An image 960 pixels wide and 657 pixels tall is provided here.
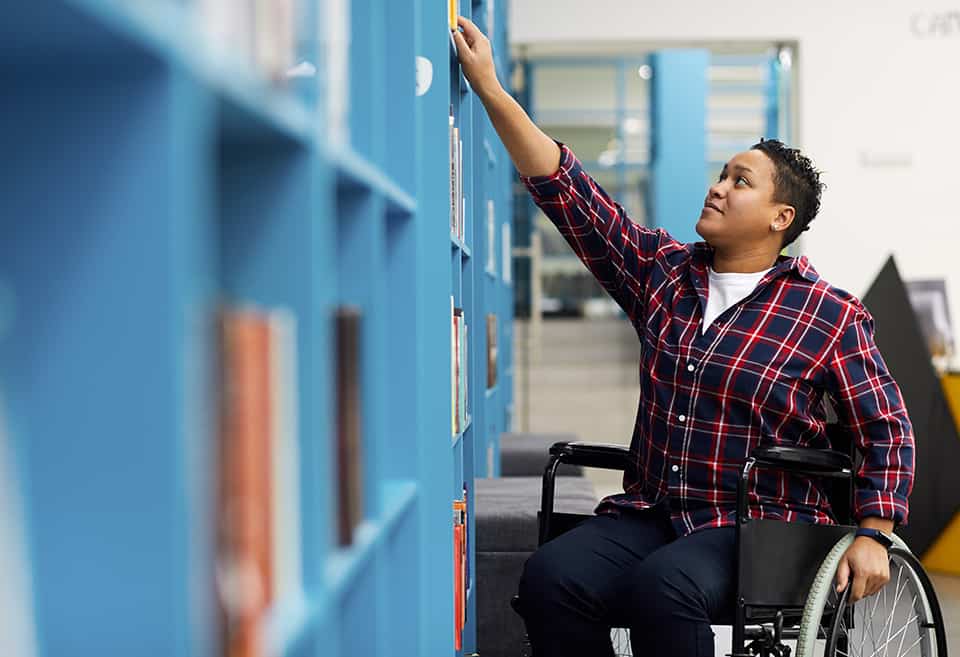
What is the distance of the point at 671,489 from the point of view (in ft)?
6.94

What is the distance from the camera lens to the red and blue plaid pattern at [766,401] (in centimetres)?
206

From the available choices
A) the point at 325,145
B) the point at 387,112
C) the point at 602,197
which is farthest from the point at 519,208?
the point at 325,145

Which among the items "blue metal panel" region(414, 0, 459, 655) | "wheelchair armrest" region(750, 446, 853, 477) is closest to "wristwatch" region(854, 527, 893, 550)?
"wheelchair armrest" region(750, 446, 853, 477)

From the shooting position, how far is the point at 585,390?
782cm

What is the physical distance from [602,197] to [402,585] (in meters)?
1.05

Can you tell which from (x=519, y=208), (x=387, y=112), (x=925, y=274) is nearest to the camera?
(x=387, y=112)

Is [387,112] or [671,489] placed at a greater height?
[387,112]

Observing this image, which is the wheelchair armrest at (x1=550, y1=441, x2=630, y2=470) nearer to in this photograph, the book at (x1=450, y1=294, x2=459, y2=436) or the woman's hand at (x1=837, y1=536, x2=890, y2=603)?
the book at (x1=450, y1=294, x2=459, y2=436)

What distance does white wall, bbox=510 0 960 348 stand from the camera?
21.2 ft

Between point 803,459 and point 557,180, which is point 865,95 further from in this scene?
point 803,459

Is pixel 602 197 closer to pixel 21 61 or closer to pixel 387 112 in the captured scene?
pixel 387 112

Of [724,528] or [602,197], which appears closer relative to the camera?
[724,528]

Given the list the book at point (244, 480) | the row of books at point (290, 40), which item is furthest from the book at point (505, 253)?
the book at point (244, 480)

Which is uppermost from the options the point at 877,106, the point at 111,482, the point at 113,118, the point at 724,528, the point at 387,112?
the point at 877,106
